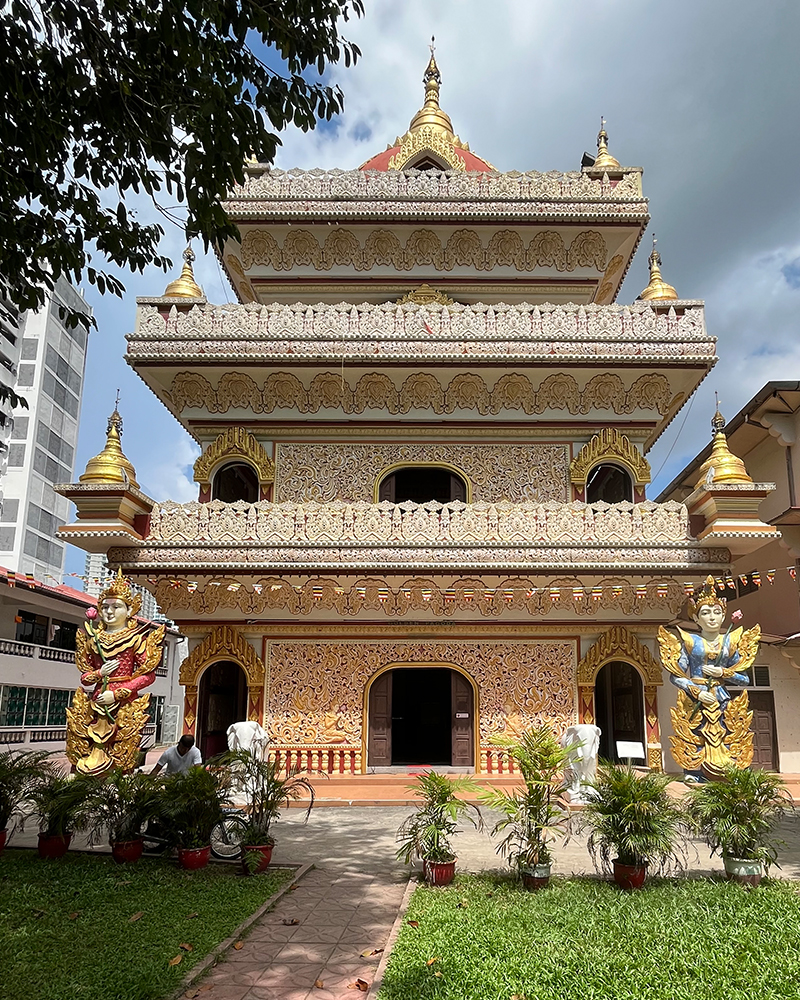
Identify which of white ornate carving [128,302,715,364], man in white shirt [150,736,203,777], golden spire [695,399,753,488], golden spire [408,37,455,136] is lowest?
man in white shirt [150,736,203,777]

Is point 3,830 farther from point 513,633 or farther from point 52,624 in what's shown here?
point 52,624

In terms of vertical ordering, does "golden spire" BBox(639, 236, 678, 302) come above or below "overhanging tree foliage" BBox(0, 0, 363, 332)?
above

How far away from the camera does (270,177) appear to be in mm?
15805

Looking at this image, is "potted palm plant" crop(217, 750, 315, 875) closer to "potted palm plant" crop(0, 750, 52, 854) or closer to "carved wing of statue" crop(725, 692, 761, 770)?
"potted palm plant" crop(0, 750, 52, 854)

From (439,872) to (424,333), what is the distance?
9429 millimetres

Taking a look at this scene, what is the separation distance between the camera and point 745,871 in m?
7.29

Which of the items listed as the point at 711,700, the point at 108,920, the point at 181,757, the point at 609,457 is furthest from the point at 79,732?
the point at 609,457

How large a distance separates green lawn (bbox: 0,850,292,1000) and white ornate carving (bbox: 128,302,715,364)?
8670 millimetres

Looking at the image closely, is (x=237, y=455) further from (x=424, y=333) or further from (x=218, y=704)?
(x=218, y=704)

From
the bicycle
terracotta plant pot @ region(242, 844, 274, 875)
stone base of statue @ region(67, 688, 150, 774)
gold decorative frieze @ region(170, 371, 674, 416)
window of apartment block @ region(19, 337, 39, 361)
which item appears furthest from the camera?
window of apartment block @ region(19, 337, 39, 361)

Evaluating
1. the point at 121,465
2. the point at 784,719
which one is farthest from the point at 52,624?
the point at 784,719

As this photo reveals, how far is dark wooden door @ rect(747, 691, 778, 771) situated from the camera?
50.8 ft

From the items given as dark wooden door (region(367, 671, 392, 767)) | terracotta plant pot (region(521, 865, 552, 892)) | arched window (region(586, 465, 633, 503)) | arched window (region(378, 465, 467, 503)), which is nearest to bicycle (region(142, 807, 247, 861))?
terracotta plant pot (region(521, 865, 552, 892))

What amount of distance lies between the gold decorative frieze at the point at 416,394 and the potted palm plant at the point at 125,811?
818cm
